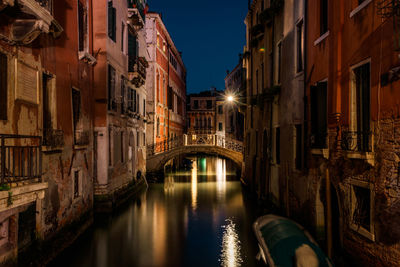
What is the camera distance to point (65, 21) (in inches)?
390

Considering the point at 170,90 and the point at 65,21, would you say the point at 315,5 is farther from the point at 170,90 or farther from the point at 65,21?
the point at 170,90

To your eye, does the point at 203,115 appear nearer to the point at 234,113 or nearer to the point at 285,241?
the point at 234,113

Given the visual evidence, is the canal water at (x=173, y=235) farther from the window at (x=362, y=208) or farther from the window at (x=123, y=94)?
the window at (x=123, y=94)

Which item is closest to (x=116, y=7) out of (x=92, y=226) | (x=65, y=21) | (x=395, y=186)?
(x=65, y=21)

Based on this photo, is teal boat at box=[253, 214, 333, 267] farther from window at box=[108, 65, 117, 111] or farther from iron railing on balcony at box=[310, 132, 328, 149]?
window at box=[108, 65, 117, 111]

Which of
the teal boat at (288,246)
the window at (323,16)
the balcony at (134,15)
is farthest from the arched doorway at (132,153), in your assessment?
the window at (323,16)

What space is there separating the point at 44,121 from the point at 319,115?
7.00 meters

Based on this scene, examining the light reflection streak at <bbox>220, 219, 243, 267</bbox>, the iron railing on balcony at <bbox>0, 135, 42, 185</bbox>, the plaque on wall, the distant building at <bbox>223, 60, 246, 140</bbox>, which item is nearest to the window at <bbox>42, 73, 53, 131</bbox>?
the plaque on wall

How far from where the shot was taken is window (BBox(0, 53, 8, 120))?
654 cm

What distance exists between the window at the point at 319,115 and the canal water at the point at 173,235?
3649mm

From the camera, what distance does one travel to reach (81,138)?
454 inches

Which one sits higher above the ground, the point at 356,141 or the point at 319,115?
the point at 319,115

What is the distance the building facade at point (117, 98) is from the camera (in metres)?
13.7

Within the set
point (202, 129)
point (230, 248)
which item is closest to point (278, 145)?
point (230, 248)
